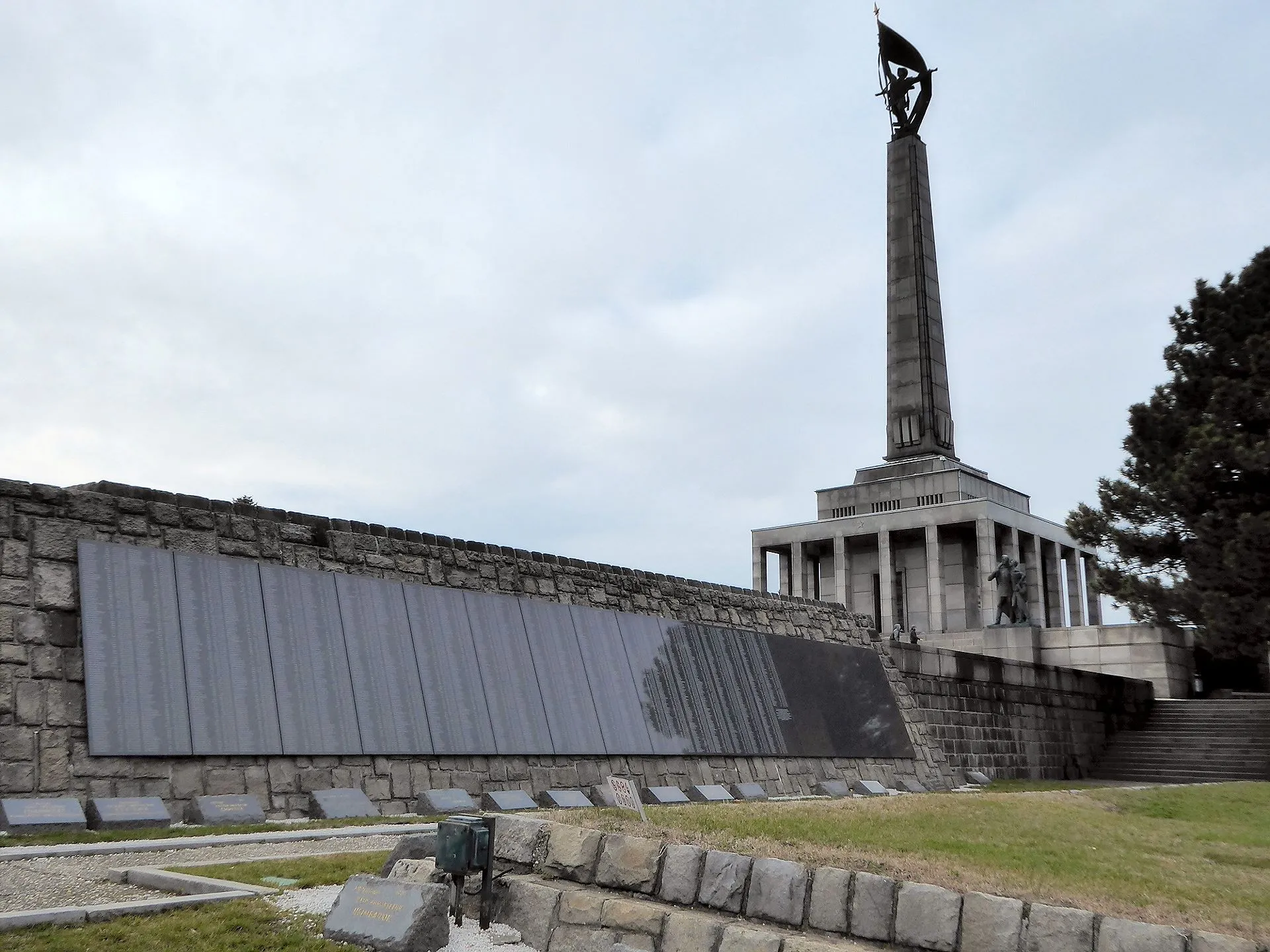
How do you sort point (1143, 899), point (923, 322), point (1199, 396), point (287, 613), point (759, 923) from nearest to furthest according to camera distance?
point (1143, 899) → point (759, 923) → point (287, 613) → point (1199, 396) → point (923, 322)

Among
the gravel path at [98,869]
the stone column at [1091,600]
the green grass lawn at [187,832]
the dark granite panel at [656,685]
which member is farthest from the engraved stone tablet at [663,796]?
the stone column at [1091,600]

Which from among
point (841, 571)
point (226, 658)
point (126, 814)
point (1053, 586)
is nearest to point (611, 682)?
point (226, 658)

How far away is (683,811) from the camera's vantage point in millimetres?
8609

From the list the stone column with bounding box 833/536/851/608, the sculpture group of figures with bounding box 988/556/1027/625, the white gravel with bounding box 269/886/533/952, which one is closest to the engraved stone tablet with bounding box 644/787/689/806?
the white gravel with bounding box 269/886/533/952

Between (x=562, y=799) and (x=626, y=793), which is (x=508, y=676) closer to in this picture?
(x=562, y=799)

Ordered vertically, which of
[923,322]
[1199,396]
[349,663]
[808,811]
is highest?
[923,322]

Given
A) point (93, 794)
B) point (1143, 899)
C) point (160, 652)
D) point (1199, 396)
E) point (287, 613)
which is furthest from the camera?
point (1199, 396)

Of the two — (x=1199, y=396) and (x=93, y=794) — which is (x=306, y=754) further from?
(x=1199, y=396)

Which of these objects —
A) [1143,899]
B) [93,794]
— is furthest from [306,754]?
[1143,899]

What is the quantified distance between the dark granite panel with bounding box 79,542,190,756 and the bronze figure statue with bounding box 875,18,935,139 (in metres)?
40.9

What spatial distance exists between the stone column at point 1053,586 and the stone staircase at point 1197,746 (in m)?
15.6

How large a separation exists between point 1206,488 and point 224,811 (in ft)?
62.6

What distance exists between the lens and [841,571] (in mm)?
43344

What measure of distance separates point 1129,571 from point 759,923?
20.8 meters
